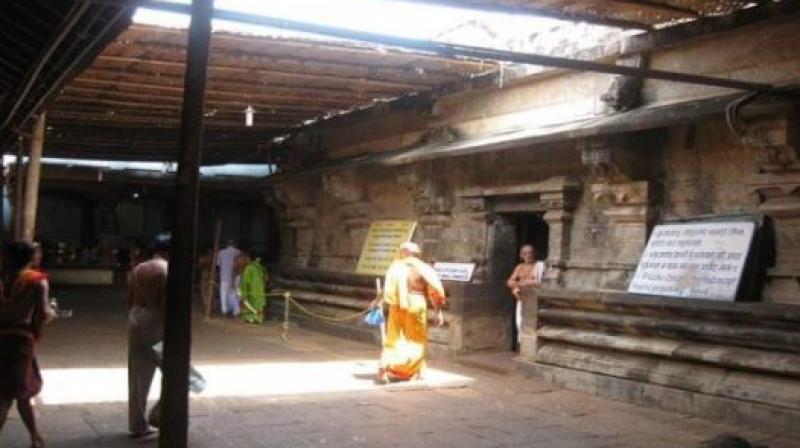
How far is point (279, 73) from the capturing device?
10.1m

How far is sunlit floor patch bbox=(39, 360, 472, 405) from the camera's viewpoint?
7.78 m

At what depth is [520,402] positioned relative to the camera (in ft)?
26.0

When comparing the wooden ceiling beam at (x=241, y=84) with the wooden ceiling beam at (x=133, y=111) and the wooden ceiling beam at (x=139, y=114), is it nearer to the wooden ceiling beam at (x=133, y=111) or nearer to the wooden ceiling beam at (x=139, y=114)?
the wooden ceiling beam at (x=133, y=111)

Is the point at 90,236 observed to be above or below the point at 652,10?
below

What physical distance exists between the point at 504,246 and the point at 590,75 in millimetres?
2774

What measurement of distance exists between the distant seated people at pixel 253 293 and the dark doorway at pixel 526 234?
5.93 metres

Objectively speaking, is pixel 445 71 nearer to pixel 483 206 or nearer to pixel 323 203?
pixel 483 206

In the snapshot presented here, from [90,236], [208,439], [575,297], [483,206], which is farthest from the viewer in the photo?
[90,236]

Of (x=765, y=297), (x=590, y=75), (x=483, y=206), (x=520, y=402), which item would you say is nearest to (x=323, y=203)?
(x=483, y=206)

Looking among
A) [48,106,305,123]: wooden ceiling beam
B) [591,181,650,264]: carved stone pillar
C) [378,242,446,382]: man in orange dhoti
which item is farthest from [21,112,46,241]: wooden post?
[591,181,650,264]: carved stone pillar

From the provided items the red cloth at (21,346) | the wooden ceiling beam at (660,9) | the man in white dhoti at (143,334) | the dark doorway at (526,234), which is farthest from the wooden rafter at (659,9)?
the red cloth at (21,346)

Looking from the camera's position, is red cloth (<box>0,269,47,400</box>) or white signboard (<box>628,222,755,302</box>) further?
white signboard (<box>628,222,755,302</box>)

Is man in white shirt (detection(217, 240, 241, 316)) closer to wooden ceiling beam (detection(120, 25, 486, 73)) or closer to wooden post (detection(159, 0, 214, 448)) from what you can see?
wooden ceiling beam (detection(120, 25, 486, 73))

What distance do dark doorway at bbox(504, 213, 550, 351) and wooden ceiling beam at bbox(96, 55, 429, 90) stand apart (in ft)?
7.50
